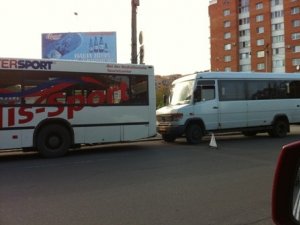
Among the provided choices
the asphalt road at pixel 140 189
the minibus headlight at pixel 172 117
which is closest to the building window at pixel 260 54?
the minibus headlight at pixel 172 117

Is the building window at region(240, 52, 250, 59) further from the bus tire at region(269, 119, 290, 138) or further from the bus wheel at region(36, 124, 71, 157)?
the bus wheel at region(36, 124, 71, 157)

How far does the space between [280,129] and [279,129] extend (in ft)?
0.28

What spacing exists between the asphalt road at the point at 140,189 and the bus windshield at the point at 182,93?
15.3 ft

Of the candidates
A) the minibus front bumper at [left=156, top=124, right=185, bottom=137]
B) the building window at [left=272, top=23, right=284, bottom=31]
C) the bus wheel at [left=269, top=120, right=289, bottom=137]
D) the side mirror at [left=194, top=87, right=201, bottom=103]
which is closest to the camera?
the minibus front bumper at [left=156, top=124, right=185, bottom=137]

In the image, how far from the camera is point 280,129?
21.6 metres

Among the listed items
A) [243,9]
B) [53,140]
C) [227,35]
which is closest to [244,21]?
[243,9]

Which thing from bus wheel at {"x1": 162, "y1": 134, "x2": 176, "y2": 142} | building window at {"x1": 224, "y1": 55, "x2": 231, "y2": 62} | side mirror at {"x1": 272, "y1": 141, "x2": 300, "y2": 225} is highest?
building window at {"x1": 224, "y1": 55, "x2": 231, "y2": 62}

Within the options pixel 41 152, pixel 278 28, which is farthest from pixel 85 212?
pixel 278 28

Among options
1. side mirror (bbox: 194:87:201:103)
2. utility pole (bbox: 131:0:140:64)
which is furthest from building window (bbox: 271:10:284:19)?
side mirror (bbox: 194:87:201:103)

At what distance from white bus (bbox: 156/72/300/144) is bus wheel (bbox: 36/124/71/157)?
187 inches

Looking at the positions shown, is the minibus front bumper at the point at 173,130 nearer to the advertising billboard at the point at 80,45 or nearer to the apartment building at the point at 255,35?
the advertising billboard at the point at 80,45

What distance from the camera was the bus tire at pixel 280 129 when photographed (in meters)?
21.5

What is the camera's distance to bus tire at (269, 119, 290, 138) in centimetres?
2145

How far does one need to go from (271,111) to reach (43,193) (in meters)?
14.9
